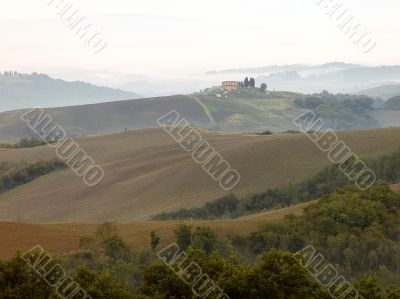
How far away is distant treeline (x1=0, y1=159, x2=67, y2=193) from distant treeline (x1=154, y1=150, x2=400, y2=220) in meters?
36.9

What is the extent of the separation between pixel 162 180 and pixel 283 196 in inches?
800

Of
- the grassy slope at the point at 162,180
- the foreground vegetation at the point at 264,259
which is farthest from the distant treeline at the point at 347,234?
the grassy slope at the point at 162,180

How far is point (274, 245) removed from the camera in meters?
41.0

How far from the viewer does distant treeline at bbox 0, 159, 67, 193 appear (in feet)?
316

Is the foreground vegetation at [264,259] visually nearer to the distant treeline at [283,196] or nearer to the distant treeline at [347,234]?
the distant treeline at [347,234]

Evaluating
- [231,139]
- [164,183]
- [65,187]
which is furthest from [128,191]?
[231,139]

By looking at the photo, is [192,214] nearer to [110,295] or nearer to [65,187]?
[65,187]

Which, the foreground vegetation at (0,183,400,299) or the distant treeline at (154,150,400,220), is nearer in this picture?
the foreground vegetation at (0,183,400,299)

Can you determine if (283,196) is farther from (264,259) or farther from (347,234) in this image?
(264,259)

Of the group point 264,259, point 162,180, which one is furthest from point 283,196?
point 264,259

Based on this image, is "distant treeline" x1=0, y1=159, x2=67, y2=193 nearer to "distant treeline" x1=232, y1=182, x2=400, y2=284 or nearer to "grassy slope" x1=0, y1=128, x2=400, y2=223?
"grassy slope" x1=0, y1=128, x2=400, y2=223

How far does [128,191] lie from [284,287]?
59.8 m

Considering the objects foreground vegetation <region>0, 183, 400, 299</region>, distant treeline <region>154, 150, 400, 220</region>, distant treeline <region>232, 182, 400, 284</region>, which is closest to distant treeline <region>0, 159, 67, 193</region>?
distant treeline <region>154, 150, 400, 220</region>

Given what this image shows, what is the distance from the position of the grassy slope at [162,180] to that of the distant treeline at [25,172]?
2.88 m
